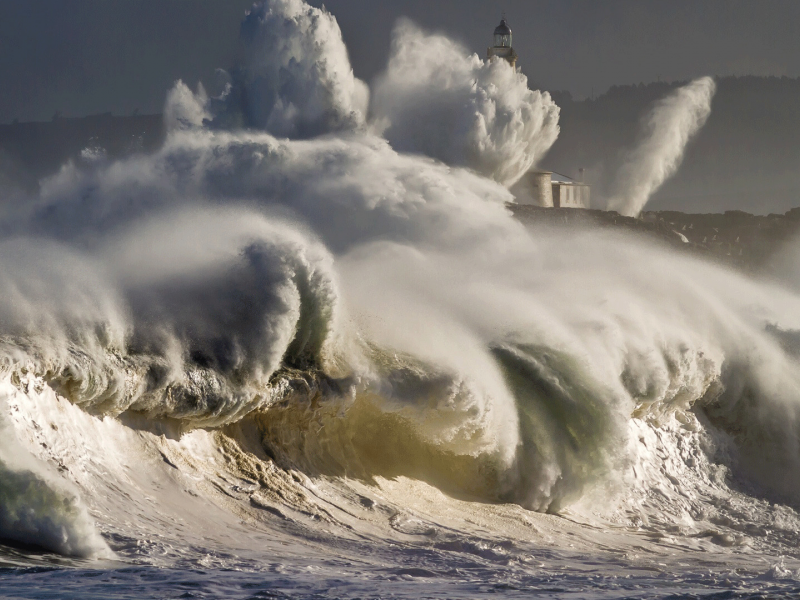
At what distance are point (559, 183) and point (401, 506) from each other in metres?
35.2

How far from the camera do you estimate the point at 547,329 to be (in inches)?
557

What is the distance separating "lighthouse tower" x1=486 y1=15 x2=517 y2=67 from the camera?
3944 centimetres

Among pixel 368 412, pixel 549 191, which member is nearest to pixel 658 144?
pixel 549 191

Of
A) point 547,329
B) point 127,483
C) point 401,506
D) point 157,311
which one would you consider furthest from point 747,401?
point 127,483

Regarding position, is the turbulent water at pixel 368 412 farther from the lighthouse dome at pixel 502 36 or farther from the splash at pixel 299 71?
the lighthouse dome at pixel 502 36

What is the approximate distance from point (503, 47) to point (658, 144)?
48.9 feet

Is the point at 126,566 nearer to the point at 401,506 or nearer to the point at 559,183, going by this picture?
the point at 401,506

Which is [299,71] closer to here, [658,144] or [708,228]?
[708,228]

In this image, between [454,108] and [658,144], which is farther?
[658,144]

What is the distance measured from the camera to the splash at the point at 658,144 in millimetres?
49094

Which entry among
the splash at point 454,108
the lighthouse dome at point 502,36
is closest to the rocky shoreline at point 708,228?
the splash at point 454,108

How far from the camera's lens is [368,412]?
1114 cm

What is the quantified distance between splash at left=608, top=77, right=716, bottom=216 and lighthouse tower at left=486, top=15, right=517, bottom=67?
984cm

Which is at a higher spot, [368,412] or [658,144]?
[658,144]
